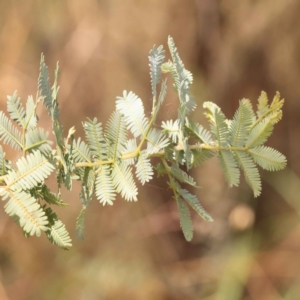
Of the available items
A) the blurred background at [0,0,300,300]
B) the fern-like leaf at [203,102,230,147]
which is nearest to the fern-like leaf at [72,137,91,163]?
the fern-like leaf at [203,102,230,147]

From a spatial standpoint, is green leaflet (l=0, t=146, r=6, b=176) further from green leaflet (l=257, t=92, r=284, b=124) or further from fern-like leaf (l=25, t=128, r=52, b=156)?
green leaflet (l=257, t=92, r=284, b=124)

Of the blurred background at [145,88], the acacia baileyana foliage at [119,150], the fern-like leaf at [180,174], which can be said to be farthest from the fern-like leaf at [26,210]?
the blurred background at [145,88]

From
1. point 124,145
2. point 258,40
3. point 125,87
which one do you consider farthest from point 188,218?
point 258,40

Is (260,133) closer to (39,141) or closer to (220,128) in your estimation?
(220,128)

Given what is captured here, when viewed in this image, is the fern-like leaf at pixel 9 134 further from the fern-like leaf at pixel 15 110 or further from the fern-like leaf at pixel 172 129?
the fern-like leaf at pixel 172 129

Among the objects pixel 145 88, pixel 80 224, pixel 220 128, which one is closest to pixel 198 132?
pixel 220 128

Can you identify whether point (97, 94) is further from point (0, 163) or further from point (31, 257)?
point (0, 163)

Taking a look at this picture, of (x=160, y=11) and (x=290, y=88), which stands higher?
(x=160, y=11)

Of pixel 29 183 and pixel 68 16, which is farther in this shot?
pixel 68 16
